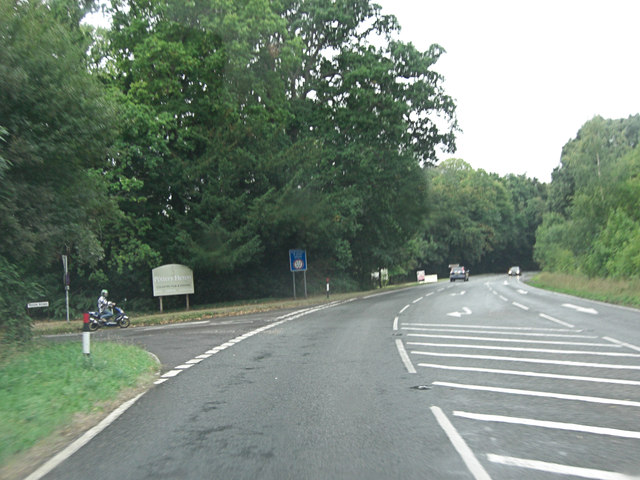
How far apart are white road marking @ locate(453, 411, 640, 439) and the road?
0.06 feet

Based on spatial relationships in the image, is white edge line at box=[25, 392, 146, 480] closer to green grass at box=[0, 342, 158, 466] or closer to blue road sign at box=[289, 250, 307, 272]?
green grass at box=[0, 342, 158, 466]

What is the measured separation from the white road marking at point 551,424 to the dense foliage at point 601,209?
80.6ft

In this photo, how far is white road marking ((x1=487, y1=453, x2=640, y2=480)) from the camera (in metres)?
4.58

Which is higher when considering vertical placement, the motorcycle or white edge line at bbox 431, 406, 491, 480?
the motorcycle

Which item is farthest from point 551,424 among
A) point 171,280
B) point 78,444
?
point 171,280

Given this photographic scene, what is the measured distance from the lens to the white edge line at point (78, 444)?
5121 millimetres

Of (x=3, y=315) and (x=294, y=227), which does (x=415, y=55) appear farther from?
(x=3, y=315)

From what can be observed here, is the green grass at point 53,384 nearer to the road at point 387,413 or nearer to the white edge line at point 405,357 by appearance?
the road at point 387,413

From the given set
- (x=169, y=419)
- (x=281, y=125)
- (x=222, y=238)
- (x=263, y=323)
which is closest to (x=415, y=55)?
(x=281, y=125)

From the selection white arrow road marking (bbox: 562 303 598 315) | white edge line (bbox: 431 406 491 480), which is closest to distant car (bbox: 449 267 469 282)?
white arrow road marking (bbox: 562 303 598 315)

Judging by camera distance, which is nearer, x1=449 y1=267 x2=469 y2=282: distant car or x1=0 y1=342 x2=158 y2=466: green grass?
x1=0 y1=342 x2=158 y2=466: green grass

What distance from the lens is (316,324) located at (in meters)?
19.0

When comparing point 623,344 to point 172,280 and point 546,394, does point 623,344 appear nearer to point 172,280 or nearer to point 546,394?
point 546,394

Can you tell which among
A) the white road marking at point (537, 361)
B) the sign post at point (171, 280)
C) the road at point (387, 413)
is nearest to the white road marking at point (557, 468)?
the road at point (387, 413)
